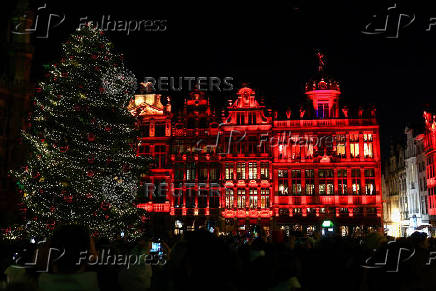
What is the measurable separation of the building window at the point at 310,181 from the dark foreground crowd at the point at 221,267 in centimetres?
3532


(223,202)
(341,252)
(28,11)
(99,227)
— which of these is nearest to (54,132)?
(99,227)

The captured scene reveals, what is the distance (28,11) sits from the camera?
110ft

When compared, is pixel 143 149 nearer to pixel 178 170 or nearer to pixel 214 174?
pixel 178 170

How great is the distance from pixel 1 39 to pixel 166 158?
18.6m

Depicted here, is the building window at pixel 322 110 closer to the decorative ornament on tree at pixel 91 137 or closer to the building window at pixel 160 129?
the building window at pixel 160 129

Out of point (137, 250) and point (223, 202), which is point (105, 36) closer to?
point (137, 250)

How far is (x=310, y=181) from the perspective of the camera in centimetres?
4372

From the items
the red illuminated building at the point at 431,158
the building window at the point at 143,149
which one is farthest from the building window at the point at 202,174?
the red illuminated building at the point at 431,158

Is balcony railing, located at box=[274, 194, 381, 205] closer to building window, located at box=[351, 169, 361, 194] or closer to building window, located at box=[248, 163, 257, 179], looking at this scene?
building window, located at box=[351, 169, 361, 194]

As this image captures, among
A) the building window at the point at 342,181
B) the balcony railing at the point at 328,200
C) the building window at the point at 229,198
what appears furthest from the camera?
the building window at the point at 229,198

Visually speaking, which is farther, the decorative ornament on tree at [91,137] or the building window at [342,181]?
the building window at [342,181]

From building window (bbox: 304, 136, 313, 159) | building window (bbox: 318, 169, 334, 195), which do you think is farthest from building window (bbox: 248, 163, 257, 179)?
building window (bbox: 318, 169, 334, 195)

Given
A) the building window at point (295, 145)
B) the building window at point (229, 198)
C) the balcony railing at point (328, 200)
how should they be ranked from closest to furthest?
the balcony railing at point (328, 200)
the building window at point (229, 198)
the building window at point (295, 145)

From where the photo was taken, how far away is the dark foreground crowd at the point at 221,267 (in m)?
3.24
